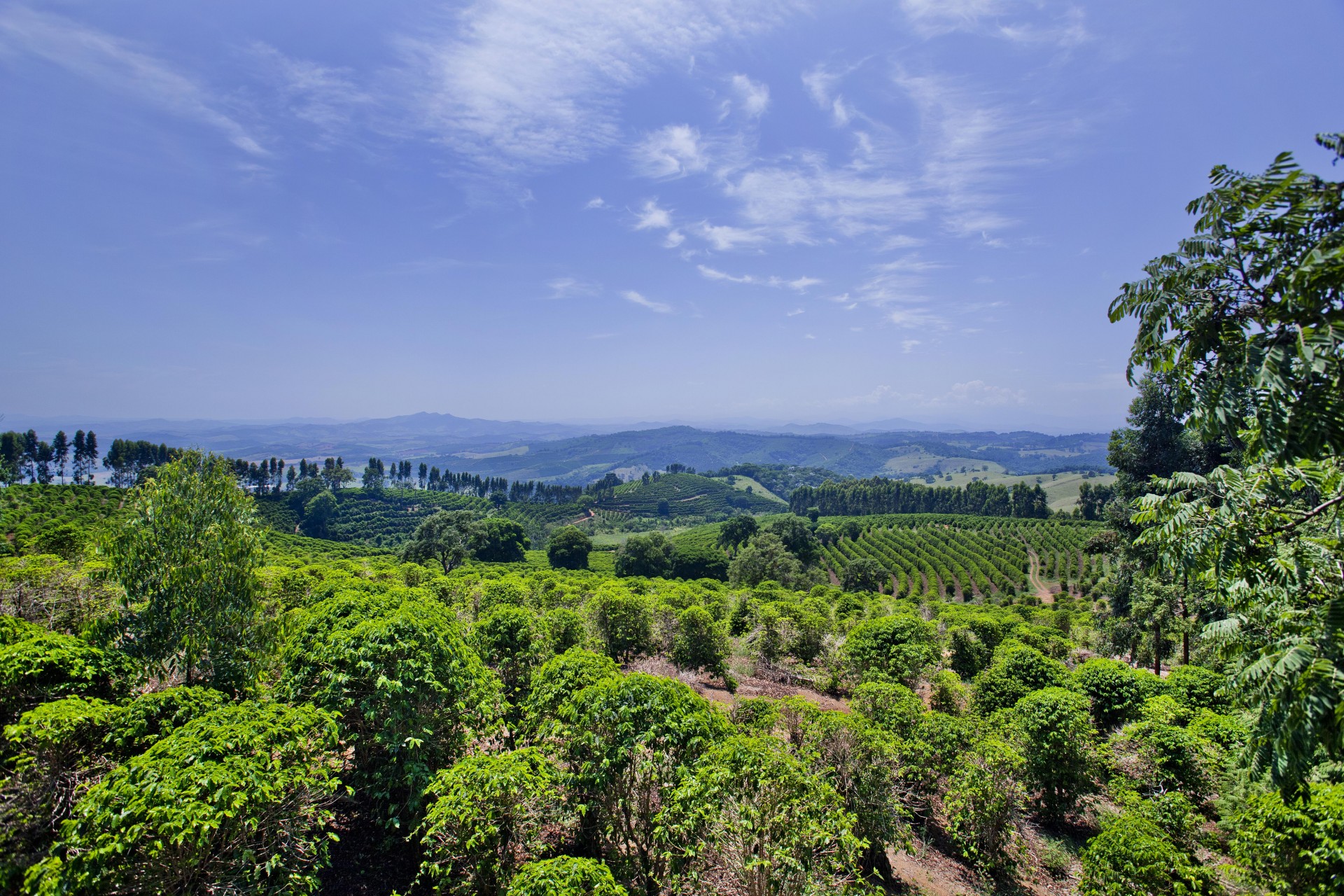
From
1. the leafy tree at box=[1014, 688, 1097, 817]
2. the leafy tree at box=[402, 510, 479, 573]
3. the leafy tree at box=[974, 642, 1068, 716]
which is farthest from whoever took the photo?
the leafy tree at box=[402, 510, 479, 573]

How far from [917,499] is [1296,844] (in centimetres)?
13313

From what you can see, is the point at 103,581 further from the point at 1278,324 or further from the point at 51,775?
the point at 1278,324

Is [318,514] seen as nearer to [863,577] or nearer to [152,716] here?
[863,577]

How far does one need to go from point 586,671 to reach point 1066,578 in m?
76.0

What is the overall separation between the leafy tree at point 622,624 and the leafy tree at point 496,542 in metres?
52.6

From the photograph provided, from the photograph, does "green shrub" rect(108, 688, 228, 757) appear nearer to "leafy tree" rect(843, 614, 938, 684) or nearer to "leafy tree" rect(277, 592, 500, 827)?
"leafy tree" rect(277, 592, 500, 827)

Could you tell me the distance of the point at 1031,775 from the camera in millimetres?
11555

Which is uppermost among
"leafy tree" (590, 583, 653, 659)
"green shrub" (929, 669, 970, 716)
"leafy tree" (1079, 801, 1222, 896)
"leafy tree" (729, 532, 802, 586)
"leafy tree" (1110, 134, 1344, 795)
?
"leafy tree" (1110, 134, 1344, 795)

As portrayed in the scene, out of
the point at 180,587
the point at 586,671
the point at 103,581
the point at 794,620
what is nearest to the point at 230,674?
the point at 180,587

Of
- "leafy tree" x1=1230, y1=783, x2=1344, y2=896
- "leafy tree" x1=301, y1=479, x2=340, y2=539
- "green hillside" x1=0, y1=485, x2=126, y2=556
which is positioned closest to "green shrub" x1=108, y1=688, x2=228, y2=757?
"leafy tree" x1=1230, y1=783, x2=1344, y2=896

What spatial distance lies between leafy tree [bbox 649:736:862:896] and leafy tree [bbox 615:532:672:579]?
177ft

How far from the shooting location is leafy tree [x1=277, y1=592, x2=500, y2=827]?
801 cm

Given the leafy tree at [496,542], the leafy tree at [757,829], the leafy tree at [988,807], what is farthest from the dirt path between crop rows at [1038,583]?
the leafy tree at [496,542]

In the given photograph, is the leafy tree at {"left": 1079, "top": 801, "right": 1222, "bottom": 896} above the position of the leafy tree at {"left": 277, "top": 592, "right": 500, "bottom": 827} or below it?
below
